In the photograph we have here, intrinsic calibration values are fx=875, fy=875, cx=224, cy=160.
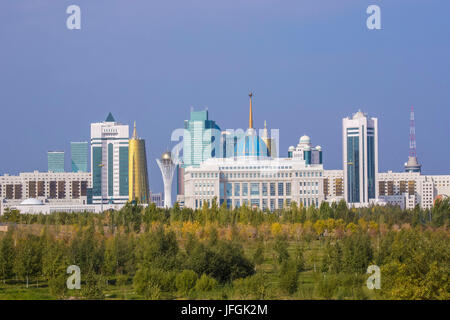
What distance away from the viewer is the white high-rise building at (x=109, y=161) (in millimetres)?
127312

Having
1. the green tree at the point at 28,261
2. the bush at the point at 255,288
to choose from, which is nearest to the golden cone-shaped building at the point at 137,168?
the green tree at the point at 28,261

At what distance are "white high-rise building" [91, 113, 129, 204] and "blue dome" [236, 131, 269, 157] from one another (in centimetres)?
3226

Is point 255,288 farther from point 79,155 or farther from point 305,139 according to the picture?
point 79,155

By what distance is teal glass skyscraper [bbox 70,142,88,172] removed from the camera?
16062 centimetres

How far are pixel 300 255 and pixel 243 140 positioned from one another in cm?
5884

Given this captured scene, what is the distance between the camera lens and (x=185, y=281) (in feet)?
108

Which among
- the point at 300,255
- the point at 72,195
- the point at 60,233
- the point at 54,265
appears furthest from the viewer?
the point at 72,195

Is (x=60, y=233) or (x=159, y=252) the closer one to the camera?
(x=159, y=252)

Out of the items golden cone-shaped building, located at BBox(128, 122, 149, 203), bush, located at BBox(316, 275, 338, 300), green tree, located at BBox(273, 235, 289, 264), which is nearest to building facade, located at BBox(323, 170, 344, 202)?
golden cone-shaped building, located at BBox(128, 122, 149, 203)

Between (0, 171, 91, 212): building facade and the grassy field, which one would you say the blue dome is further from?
the grassy field

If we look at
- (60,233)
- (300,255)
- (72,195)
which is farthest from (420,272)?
(72,195)

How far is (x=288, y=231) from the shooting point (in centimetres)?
5094

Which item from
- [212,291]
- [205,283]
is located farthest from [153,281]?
[212,291]
